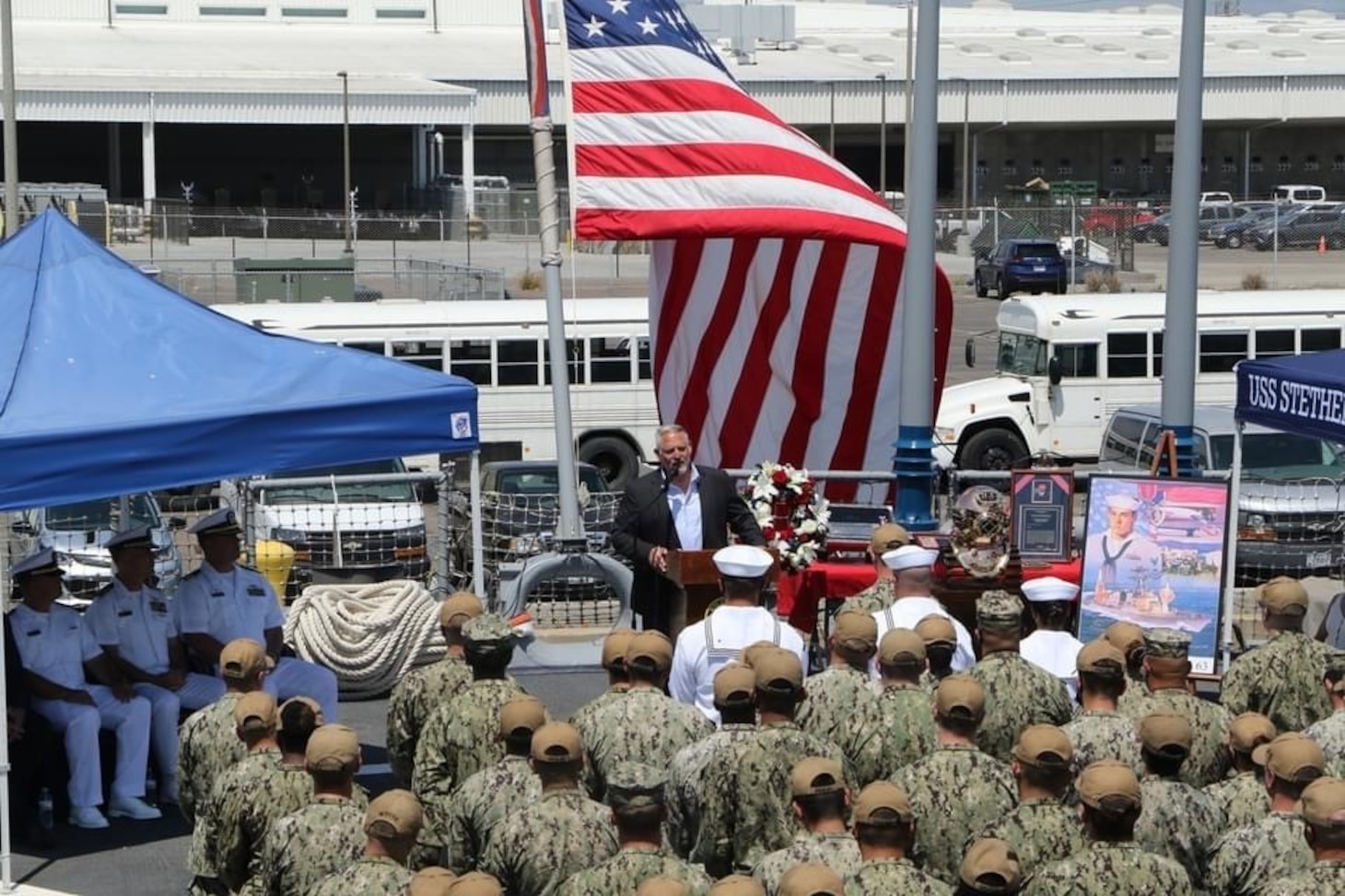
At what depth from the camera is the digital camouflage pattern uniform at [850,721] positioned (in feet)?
29.0

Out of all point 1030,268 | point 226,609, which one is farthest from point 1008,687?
point 1030,268

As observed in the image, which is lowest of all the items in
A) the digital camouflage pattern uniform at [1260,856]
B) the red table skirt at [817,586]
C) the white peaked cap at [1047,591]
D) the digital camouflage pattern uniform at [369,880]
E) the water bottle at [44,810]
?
the water bottle at [44,810]

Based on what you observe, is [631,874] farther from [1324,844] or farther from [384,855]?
[1324,844]

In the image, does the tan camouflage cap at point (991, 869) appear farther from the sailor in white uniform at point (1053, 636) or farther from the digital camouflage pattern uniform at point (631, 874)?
the sailor in white uniform at point (1053, 636)

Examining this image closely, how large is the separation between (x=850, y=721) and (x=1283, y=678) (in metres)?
Result: 2.43

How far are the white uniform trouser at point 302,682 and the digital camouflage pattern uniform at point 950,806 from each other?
4.75 meters

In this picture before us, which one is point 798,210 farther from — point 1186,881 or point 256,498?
point 1186,881

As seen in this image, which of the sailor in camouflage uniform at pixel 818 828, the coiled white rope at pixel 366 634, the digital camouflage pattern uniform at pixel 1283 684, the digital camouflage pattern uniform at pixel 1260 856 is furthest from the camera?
the coiled white rope at pixel 366 634

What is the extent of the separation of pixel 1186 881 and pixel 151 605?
646cm

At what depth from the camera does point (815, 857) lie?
281 inches

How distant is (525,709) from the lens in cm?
818

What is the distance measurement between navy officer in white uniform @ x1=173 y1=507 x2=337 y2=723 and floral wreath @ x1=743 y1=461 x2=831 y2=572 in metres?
3.07

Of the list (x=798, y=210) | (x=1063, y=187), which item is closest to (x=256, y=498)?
(x=798, y=210)

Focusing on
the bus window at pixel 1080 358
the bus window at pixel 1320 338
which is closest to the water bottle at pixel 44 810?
the bus window at pixel 1080 358
